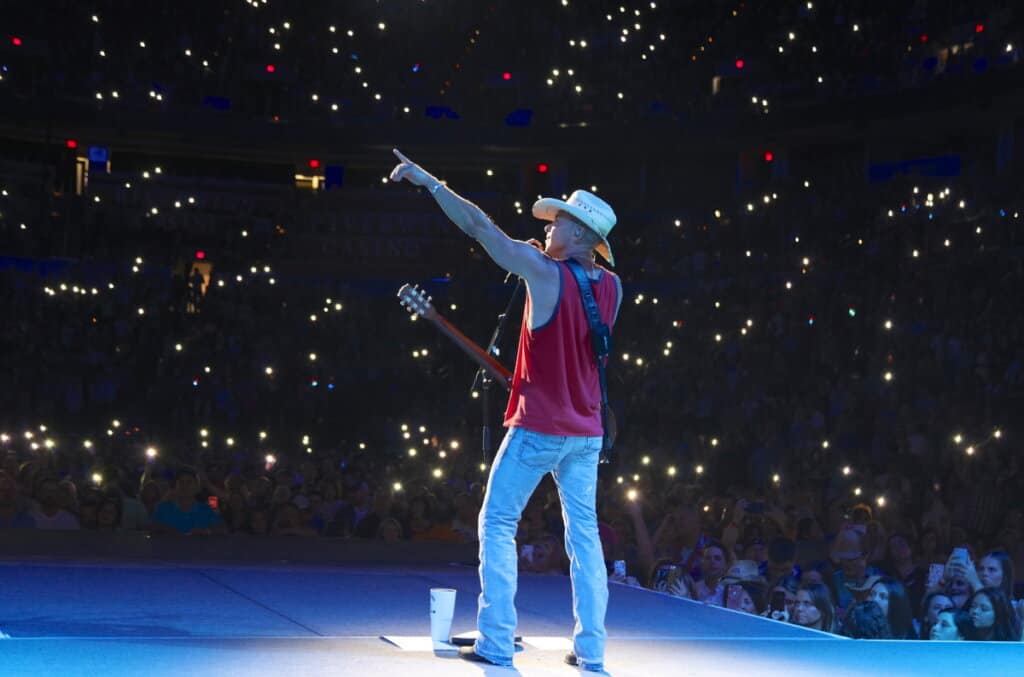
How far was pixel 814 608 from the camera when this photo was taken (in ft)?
25.5

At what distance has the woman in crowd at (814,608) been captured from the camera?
25.4ft

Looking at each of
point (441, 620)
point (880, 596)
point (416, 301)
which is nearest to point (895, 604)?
point (880, 596)

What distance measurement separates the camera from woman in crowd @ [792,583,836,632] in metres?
7.73

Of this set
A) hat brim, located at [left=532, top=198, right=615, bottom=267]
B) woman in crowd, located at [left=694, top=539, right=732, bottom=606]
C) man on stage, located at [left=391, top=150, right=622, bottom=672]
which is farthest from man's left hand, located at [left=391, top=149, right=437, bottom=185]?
woman in crowd, located at [left=694, top=539, right=732, bottom=606]

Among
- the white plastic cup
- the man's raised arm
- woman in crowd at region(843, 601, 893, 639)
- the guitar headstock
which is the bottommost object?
woman in crowd at region(843, 601, 893, 639)

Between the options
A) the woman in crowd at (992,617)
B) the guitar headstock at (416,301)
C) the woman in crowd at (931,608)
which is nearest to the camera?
the guitar headstock at (416,301)

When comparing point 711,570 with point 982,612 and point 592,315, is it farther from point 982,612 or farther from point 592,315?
point 592,315

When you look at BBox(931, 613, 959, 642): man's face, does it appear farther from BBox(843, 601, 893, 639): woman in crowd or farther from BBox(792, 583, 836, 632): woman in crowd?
BBox(792, 583, 836, 632): woman in crowd

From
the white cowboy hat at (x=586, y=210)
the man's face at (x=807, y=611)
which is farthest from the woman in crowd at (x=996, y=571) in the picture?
the white cowboy hat at (x=586, y=210)

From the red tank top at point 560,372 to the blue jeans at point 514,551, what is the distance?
0.06 meters

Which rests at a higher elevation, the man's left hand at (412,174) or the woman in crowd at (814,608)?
the man's left hand at (412,174)

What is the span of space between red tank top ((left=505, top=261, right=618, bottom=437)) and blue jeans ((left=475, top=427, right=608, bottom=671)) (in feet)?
0.18

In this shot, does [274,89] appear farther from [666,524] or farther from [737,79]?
[666,524]

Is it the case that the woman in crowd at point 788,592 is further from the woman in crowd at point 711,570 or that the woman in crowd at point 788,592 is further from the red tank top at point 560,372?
the red tank top at point 560,372
